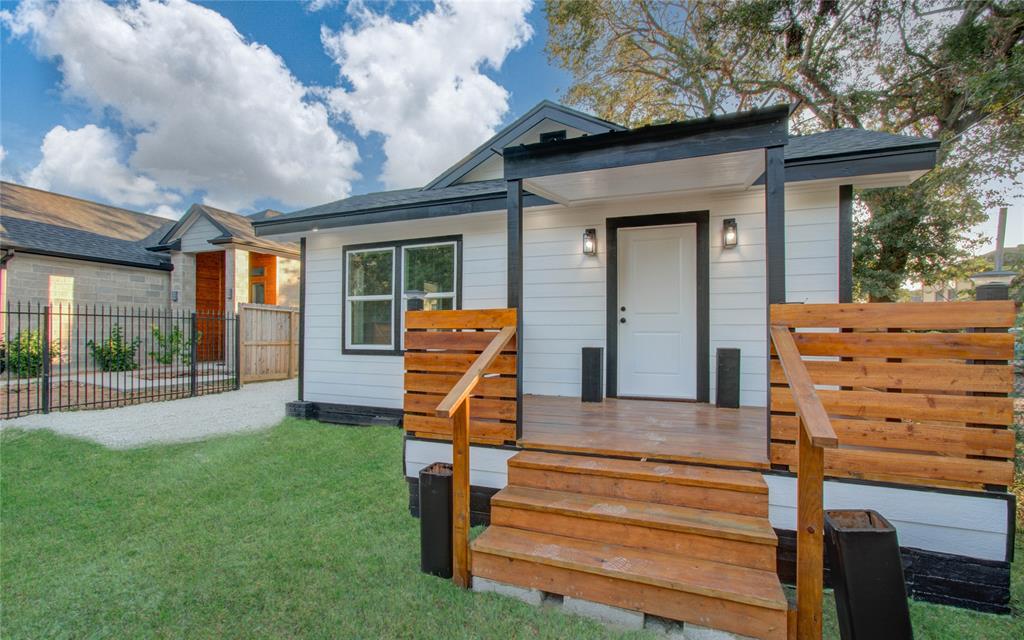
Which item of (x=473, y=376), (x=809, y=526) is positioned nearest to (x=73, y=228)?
(x=473, y=376)

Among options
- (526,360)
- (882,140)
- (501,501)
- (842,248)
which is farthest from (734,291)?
(501,501)

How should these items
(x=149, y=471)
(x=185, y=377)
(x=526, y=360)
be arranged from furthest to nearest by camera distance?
(x=185, y=377)
(x=526, y=360)
(x=149, y=471)

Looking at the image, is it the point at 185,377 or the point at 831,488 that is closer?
the point at 831,488

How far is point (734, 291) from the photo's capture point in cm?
454

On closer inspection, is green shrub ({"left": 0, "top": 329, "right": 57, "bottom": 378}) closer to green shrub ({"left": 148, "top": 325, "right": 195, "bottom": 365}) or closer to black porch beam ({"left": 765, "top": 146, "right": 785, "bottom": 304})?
green shrub ({"left": 148, "top": 325, "right": 195, "bottom": 365})

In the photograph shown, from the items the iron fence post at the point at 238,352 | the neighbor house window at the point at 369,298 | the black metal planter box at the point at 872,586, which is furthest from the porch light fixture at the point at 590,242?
the iron fence post at the point at 238,352

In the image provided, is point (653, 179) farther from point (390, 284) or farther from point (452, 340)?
point (390, 284)

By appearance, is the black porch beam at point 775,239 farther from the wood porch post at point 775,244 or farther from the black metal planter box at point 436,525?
the black metal planter box at point 436,525

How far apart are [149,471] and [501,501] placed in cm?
372

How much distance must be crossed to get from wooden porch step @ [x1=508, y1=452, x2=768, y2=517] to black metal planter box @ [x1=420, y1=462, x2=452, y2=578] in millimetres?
500

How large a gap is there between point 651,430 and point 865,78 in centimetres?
1121

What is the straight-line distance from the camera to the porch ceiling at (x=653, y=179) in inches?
140

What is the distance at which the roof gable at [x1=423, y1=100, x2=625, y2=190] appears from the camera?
6000mm

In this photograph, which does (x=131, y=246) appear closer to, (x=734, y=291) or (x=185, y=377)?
(x=185, y=377)
